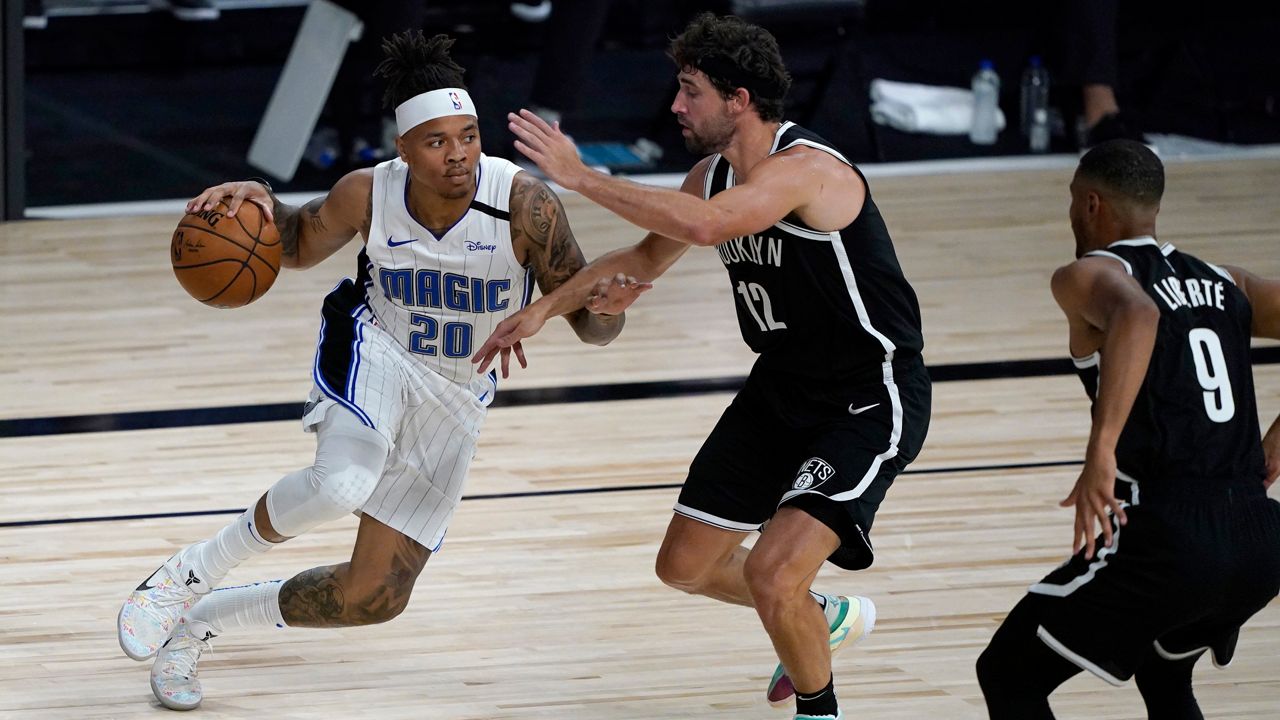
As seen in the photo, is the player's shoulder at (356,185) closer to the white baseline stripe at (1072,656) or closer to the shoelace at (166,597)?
the shoelace at (166,597)

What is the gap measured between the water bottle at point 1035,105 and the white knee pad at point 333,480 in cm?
812

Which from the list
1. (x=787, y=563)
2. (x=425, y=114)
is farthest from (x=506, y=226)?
(x=787, y=563)

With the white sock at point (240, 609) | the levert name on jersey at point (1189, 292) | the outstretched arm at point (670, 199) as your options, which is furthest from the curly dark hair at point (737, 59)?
the white sock at point (240, 609)

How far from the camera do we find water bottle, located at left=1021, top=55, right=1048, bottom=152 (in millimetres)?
11148

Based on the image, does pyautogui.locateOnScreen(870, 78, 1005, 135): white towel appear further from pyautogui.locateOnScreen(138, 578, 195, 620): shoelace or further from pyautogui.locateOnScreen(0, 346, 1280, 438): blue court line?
pyautogui.locateOnScreen(138, 578, 195, 620): shoelace

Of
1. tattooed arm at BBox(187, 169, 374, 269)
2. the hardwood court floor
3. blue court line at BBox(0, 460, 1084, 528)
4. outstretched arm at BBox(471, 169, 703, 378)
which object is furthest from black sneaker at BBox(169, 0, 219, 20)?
outstretched arm at BBox(471, 169, 703, 378)

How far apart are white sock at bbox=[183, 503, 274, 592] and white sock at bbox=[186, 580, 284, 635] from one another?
6cm

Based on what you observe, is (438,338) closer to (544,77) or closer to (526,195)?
(526,195)

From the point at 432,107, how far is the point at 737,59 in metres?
0.71

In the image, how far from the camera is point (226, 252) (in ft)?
13.0

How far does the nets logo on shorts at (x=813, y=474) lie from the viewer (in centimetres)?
353

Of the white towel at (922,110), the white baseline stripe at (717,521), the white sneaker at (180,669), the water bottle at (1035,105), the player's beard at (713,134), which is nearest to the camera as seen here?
the player's beard at (713,134)

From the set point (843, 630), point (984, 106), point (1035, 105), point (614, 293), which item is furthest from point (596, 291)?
point (1035, 105)

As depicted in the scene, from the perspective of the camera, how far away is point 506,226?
12.9 feet
